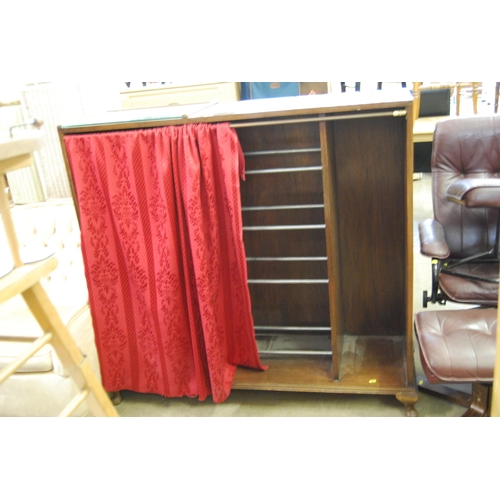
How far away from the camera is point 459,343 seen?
133 centimetres

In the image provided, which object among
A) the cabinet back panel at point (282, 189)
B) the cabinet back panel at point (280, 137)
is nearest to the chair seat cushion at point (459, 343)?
the cabinet back panel at point (282, 189)

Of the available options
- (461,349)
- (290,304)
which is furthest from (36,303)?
(290,304)

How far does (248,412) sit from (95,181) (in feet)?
3.16

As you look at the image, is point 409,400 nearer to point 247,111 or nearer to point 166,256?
point 166,256

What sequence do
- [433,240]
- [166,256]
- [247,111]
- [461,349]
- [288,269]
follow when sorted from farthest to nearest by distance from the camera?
[288,269] → [433,240] → [166,256] → [247,111] → [461,349]

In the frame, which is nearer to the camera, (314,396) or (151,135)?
(151,135)

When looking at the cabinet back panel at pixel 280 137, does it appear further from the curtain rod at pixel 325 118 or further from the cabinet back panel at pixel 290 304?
the cabinet back panel at pixel 290 304

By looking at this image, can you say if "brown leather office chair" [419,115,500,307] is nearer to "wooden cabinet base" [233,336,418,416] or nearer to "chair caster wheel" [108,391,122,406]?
"wooden cabinet base" [233,336,418,416]

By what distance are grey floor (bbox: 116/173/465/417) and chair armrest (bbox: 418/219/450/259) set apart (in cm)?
50

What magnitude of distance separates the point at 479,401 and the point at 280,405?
661mm
